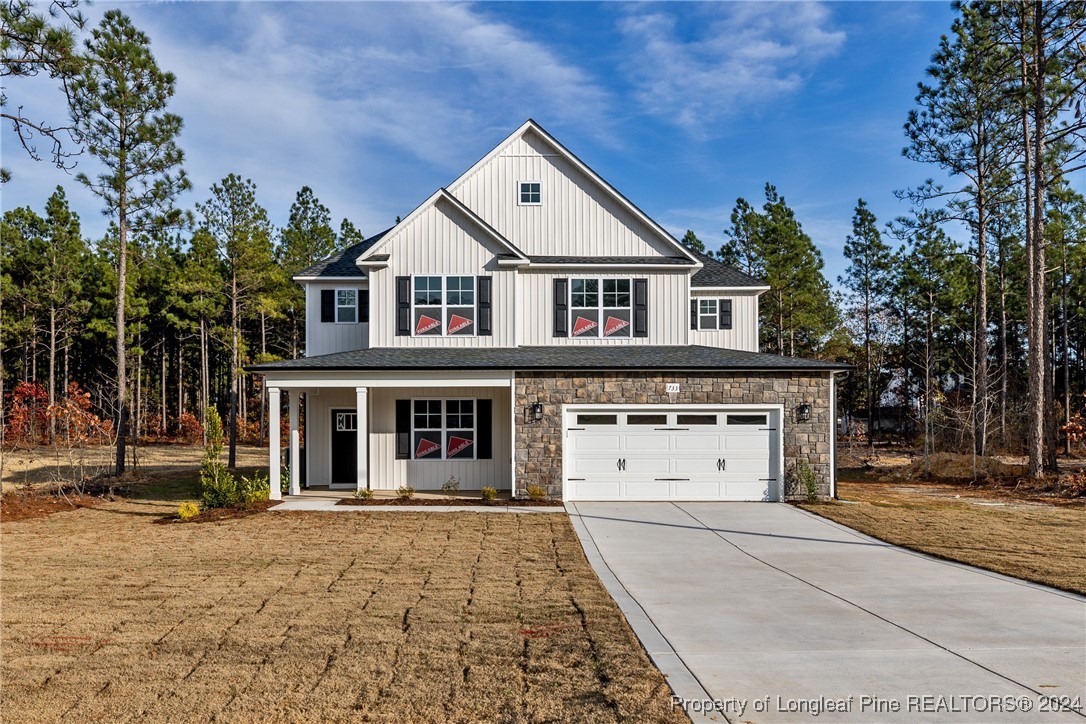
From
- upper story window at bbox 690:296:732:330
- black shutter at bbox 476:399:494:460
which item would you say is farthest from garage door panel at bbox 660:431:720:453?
upper story window at bbox 690:296:732:330

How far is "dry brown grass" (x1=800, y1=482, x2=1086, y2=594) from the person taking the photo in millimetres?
9992

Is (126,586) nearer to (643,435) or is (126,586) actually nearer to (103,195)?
(643,435)

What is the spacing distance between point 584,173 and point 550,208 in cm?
132

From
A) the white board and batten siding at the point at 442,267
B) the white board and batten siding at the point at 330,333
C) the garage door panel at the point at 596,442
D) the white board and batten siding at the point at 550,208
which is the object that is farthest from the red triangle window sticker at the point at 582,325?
the white board and batten siding at the point at 330,333

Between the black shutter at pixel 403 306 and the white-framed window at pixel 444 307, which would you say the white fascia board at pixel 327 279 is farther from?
the white-framed window at pixel 444 307

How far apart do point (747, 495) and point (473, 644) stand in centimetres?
1202

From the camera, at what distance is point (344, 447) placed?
62.6ft

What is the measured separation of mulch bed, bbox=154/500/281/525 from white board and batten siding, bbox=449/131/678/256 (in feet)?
30.7

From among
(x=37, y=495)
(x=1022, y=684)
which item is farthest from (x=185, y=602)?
(x=37, y=495)

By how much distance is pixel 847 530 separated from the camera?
1341cm

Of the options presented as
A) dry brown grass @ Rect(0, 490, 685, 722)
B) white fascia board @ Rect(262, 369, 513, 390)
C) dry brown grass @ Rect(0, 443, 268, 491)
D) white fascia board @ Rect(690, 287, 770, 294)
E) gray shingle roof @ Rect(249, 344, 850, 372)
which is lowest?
dry brown grass @ Rect(0, 443, 268, 491)

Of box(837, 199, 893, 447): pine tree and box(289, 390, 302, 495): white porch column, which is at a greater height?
box(837, 199, 893, 447): pine tree

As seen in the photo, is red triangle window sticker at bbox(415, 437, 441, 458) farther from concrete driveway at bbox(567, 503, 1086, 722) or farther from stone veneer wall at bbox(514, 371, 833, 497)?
concrete driveway at bbox(567, 503, 1086, 722)

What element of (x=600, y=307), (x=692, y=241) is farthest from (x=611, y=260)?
(x=692, y=241)
